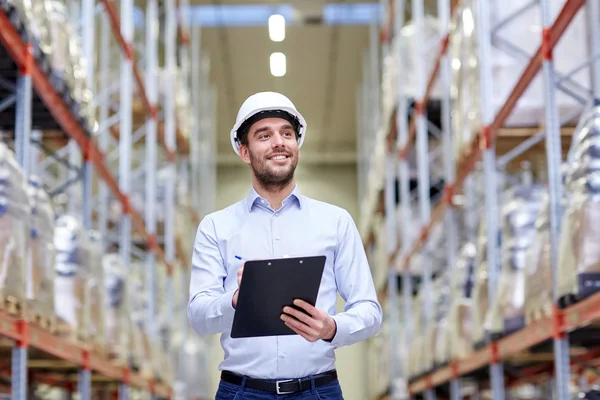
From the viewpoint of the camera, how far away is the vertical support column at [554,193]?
6008 millimetres

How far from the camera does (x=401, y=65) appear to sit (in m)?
14.2

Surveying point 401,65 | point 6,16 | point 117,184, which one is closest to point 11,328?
point 6,16

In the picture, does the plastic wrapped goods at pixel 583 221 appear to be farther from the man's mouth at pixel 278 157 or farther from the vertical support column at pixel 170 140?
the vertical support column at pixel 170 140

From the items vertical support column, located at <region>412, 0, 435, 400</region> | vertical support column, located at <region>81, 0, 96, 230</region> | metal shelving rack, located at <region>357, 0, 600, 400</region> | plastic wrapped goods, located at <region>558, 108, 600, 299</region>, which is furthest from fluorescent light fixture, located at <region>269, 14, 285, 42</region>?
plastic wrapped goods, located at <region>558, 108, 600, 299</region>

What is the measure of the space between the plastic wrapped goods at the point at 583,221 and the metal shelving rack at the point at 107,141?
10.4ft

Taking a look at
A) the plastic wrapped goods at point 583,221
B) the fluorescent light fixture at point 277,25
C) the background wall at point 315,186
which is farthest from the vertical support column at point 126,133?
the background wall at point 315,186

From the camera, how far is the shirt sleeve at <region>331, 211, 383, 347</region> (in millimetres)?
2795

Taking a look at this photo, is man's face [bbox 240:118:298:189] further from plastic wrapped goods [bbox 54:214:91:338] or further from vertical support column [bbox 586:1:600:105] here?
plastic wrapped goods [bbox 54:214:91:338]

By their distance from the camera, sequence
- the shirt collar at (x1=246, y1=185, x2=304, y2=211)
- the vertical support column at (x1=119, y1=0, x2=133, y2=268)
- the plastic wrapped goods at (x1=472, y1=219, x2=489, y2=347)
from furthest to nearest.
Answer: the vertical support column at (x1=119, y1=0, x2=133, y2=268)
the plastic wrapped goods at (x1=472, y1=219, x2=489, y2=347)
the shirt collar at (x1=246, y1=185, x2=304, y2=211)

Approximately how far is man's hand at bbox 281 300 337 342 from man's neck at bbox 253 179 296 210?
0.42 metres

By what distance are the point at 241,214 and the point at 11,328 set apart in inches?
144

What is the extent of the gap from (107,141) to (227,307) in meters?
12.2

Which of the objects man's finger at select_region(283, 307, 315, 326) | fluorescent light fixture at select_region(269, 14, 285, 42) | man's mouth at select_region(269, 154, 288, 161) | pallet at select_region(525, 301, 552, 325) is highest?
fluorescent light fixture at select_region(269, 14, 285, 42)

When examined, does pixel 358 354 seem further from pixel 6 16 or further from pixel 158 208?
pixel 6 16
